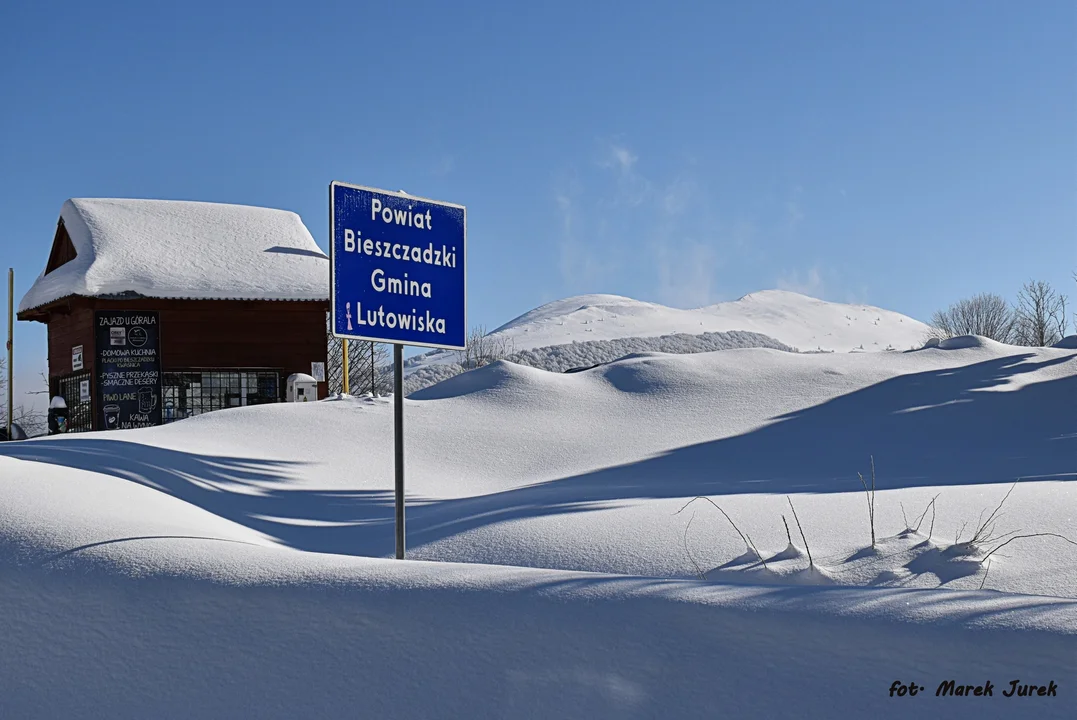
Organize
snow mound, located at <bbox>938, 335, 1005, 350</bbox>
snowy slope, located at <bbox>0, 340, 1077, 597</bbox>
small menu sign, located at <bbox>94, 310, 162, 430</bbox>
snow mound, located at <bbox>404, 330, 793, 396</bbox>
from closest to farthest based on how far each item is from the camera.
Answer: snowy slope, located at <bbox>0, 340, 1077, 597</bbox> < snow mound, located at <bbox>938, 335, 1005, 350</bbox> < small menu sign, located at <bbox>94, 310, 162, 430</bbox> < snow mound, located at <bbox>404, 330, 793, 396</bbox>

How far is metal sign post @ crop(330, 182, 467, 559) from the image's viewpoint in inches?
179

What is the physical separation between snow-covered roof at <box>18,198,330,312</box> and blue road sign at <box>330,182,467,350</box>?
52.9 ft

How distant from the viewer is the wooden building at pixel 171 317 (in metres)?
19.9

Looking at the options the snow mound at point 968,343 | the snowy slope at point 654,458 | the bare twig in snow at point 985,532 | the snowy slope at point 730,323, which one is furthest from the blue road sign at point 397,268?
the snowy slope at point 730,323

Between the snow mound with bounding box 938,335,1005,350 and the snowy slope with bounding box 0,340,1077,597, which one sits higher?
the snow mound with bounding box 938,335,1005,350

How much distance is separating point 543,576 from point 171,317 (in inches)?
746

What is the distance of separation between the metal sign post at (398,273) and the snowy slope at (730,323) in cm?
6173

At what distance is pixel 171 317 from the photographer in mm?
20312

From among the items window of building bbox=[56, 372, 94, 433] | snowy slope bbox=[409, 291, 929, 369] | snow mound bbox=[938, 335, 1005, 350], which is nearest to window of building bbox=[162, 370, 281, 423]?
window of building bbox=[56, 372, 94, 433]

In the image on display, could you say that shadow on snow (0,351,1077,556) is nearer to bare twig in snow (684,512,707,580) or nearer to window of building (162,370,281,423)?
bare twig in snow (684,512,707,580)

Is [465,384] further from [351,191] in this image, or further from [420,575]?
[420,575]

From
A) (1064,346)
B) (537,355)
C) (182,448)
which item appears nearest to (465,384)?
(182,448)

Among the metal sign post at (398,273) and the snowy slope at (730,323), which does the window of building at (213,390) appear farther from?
the snowy slope at (730,323)

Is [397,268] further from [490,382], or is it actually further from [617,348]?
[617,348]
